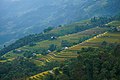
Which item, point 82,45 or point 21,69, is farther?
point 82,45

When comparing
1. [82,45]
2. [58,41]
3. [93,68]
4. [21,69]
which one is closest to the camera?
[93,68]

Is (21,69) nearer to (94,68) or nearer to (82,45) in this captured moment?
(82,45)

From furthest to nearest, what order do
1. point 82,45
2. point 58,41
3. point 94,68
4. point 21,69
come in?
1. point 58,41
2. point 82,45
3. point 21,69
4. point 94,68

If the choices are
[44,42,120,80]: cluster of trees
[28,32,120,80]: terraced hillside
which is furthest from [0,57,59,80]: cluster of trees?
[44,42,120,80]: cluster of trees

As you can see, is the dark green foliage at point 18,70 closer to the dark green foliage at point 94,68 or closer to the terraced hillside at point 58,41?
the dark green foliage at point 94,68

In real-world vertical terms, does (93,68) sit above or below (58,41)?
below

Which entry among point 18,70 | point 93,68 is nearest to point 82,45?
point 18,70

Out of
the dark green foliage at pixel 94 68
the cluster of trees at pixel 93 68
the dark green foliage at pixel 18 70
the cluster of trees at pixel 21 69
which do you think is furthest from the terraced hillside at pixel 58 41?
the dark green foliage at pixel 94 68

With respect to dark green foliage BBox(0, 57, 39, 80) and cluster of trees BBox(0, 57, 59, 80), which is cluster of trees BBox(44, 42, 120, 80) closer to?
cluster of trees BBox(0, 57, 59, 80)
